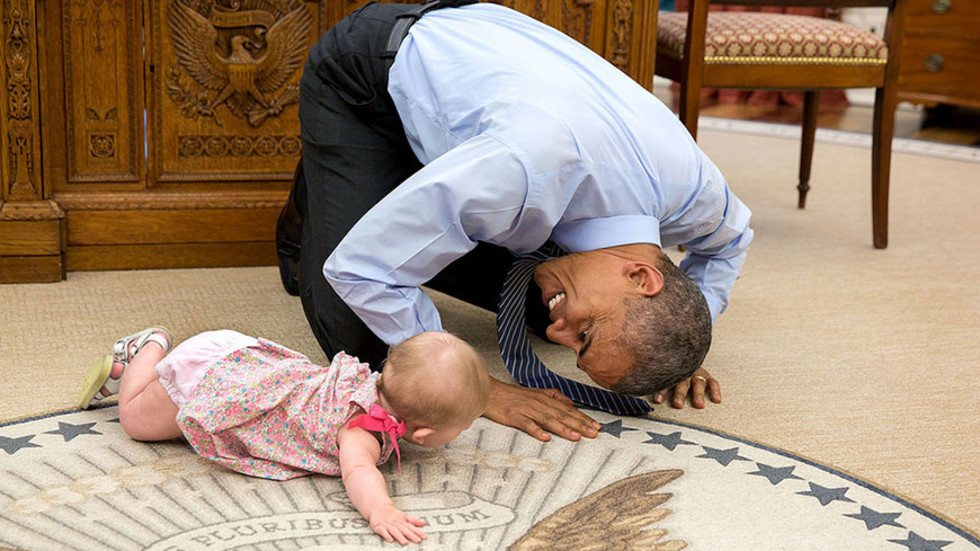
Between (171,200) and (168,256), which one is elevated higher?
(171,200)

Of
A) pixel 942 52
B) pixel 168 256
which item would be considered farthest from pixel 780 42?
pixel 942 52

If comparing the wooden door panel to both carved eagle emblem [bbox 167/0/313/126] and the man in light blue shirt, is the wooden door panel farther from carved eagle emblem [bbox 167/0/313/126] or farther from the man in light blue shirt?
the man in light blue shirt

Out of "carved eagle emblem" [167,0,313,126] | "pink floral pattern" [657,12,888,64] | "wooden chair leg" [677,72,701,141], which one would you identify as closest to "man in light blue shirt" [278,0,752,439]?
"carved eagle emblem" [167,0,313,126]

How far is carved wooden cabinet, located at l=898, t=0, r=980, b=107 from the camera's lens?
5.27m

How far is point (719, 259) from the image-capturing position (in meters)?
1.99

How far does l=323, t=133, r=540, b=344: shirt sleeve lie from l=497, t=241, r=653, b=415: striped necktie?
245 millimetres

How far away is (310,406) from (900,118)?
530 cm

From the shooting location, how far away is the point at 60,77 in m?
2.49

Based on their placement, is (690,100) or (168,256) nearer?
(168,256)

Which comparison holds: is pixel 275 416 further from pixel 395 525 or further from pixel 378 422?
pixel 395 525

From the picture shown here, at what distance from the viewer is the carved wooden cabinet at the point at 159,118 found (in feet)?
8.07

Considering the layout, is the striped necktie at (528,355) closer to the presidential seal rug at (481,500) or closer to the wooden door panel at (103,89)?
the presidential seal rug at (481,500)

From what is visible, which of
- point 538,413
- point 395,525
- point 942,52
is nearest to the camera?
point 395,525

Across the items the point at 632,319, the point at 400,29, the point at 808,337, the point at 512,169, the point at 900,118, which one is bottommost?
the point at 900,118
